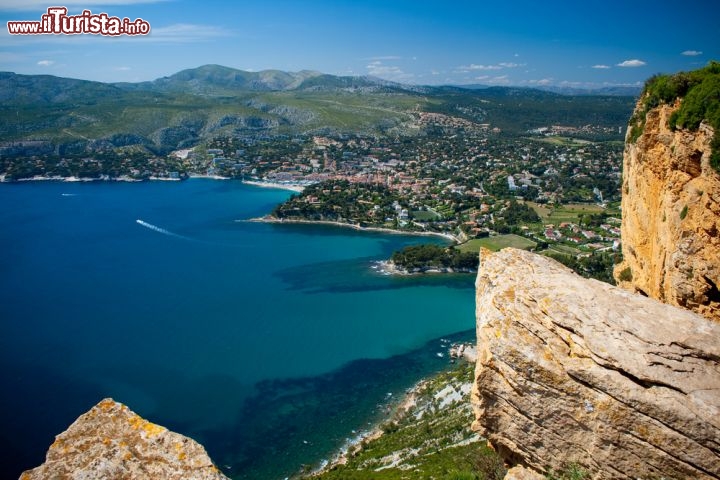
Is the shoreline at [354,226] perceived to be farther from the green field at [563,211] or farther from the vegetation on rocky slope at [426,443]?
the vegetation on rocky slope at [426,443]

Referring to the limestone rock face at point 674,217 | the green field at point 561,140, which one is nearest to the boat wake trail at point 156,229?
the limestone rock face at point 674,217

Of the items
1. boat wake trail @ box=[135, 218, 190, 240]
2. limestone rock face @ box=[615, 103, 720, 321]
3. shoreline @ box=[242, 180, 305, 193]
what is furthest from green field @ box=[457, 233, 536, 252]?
shoreline @ box=[242, 180, 305, 193]

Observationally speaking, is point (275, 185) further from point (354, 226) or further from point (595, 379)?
point (595, 379)

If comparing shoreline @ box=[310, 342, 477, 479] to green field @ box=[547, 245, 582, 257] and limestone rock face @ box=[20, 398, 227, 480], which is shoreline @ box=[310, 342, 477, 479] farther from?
green field @ box=[547, 245, 582, 257]

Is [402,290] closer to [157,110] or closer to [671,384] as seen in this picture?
[671,384]

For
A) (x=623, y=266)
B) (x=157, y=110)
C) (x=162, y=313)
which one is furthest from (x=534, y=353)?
(x=157, y=110)

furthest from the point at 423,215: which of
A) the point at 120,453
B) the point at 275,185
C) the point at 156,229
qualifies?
the point at 120,453

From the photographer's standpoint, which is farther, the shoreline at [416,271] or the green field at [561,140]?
the green field at [561,140]
